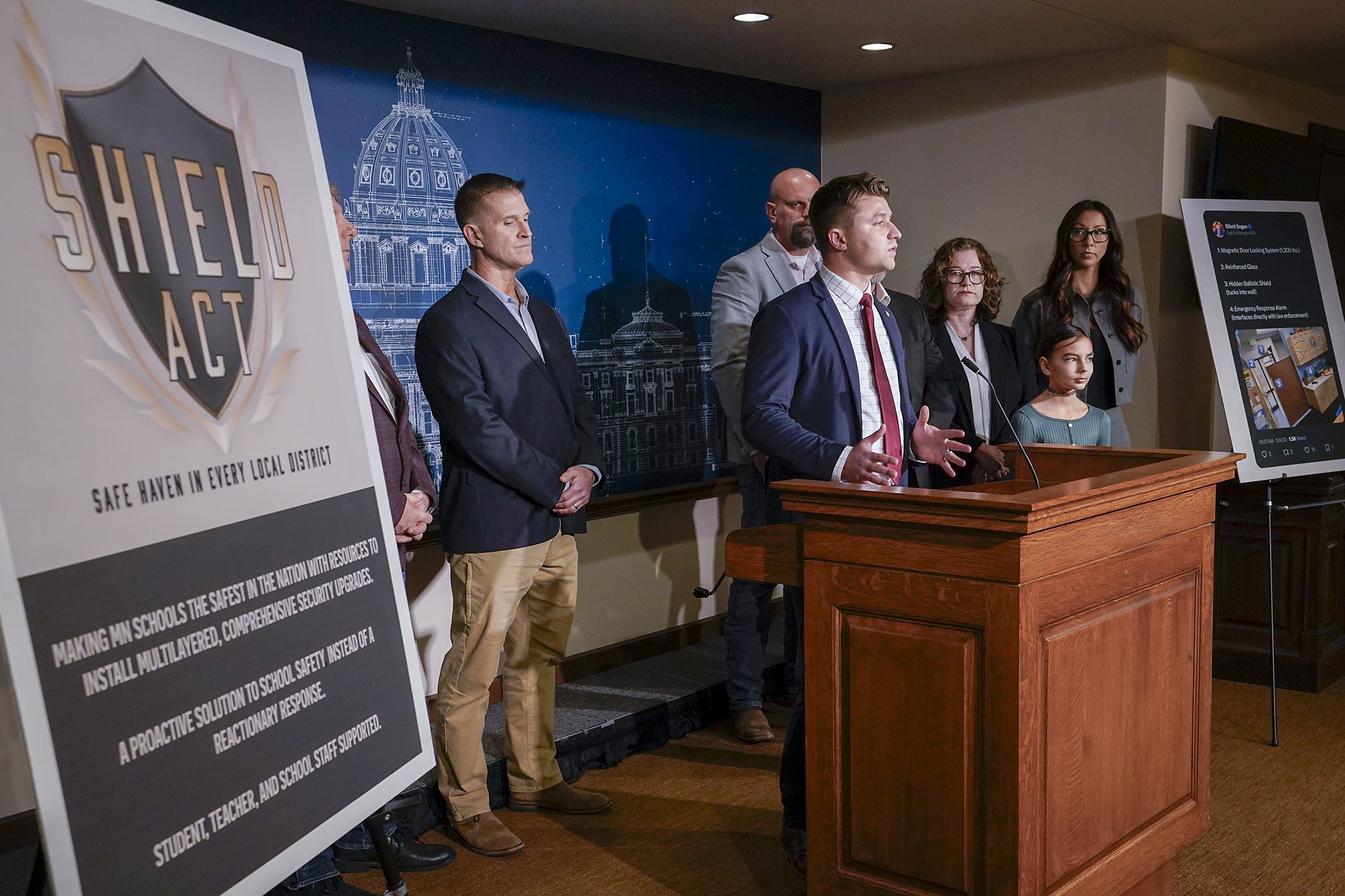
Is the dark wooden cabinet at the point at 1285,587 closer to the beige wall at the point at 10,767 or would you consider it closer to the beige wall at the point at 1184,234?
the beige wall at the point at 1184,234

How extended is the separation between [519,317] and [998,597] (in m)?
1.57

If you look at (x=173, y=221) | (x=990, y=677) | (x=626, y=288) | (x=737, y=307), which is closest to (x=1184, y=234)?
(x=737, y=307)

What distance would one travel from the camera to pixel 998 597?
1916 mm

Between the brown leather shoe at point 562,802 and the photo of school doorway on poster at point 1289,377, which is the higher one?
the photo of school doorway on poster at point 1289,377

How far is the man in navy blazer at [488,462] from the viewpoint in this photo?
284cm

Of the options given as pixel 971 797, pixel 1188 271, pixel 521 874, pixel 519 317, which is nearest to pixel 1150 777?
pixel 971 797

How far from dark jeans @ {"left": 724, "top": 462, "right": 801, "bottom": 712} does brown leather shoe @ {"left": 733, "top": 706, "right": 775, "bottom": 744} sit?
0.08ft

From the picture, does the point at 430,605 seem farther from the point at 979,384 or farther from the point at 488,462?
the point at 979,384

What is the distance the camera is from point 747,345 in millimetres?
3643

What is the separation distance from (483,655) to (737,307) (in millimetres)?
1430

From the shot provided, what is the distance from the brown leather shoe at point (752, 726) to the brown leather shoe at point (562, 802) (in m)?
0.67

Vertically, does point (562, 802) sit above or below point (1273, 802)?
above

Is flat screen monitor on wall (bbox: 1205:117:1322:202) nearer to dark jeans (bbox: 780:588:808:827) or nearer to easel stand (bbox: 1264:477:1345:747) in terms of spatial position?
easel stand (bbox: 1264:477:1345:747)

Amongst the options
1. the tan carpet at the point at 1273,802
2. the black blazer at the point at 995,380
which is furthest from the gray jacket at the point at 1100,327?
the tan carpet at the point at 1273,802
